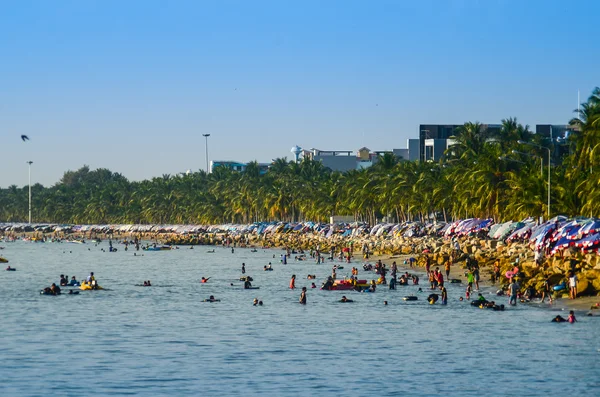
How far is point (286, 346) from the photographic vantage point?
48188 millimetres

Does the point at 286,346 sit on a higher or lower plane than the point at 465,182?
lower

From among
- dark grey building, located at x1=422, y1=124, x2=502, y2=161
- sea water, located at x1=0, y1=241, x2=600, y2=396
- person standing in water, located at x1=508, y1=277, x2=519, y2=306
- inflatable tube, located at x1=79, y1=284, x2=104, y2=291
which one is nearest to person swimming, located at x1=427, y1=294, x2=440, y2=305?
sea water, located at x1=0, y1=241, x2=600, y2=396

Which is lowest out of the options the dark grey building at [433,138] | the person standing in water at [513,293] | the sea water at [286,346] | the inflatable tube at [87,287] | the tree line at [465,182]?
the sea water at [286,346]

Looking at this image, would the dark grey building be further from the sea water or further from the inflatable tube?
the inflatable tube

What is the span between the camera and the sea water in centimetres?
3862

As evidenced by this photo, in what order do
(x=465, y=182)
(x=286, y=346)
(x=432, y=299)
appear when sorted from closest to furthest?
(x=286, y=346), (x=432, y=299), (x=465, y=182)

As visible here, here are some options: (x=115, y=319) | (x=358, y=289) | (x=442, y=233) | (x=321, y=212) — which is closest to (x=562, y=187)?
(x=358, y=289)

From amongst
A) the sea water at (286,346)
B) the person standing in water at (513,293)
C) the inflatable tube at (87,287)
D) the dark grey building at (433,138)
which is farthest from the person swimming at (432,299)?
the dark grey building at (433,138)

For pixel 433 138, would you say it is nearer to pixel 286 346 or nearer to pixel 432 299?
pixel 432 299

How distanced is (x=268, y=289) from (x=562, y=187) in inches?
1151

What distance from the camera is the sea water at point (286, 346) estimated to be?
38.6 metres

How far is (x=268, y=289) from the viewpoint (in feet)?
262

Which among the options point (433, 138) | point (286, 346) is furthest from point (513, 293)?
point (433, 138)

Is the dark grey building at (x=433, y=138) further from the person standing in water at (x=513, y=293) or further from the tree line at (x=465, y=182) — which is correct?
the person standing in water at (x=513, y=293)
